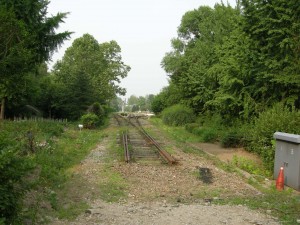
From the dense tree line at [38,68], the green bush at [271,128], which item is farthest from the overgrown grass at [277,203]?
the dense tree line at [38,68]

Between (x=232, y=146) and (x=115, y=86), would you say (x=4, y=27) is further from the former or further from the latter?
(x=115, y=86)

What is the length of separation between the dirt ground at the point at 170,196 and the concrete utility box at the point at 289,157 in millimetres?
1304

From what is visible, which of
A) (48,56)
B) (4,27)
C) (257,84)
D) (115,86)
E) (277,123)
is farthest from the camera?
(115,86)

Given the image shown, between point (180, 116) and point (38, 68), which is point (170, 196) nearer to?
point (38, 68)

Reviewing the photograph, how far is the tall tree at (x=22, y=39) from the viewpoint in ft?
53.4

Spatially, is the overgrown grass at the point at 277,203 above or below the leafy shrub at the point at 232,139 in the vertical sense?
below

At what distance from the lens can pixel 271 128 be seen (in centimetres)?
1359

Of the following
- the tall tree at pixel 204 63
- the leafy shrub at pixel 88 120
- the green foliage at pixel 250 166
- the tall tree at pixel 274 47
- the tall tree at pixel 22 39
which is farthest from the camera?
the tall tree at pixel 204 63

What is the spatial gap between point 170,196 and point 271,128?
6378mm

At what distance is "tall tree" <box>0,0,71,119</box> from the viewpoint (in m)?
16.3

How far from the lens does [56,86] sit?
36812 mm

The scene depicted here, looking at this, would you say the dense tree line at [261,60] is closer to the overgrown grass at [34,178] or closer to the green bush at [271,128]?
the green bush at [271,128]

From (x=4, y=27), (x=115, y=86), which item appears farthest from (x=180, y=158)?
(x=115, y=86)

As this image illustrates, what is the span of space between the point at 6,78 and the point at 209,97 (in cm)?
1710
